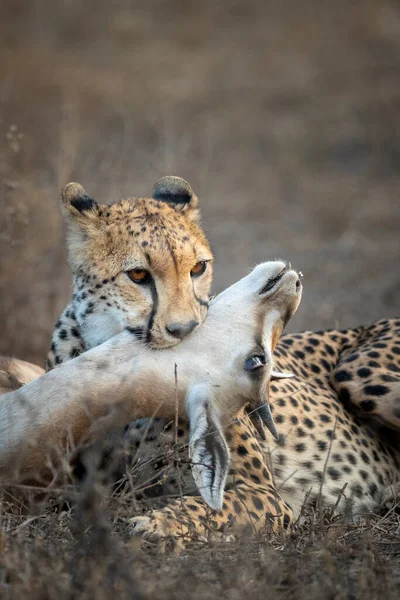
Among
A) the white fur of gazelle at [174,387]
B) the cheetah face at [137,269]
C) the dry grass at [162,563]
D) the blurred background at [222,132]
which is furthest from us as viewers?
the blurred background at [222,132]

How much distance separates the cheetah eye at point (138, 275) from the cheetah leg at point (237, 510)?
0.60m

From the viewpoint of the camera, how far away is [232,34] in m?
14.4

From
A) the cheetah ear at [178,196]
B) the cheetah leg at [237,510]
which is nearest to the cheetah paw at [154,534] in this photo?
the cheetah leg at [237,510]

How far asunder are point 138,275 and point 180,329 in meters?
0.38

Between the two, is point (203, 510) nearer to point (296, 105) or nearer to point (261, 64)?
point (296, 105)

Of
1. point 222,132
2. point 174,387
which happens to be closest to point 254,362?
point 174,387

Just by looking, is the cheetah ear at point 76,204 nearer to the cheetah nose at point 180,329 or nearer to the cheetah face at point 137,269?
the cheetah face at point 137,269

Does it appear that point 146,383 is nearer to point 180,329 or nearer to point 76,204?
point 180,329

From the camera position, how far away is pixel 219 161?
416 inches

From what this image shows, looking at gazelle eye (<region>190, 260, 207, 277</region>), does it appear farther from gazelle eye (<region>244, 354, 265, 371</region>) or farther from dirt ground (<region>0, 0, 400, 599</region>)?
dirt ground (<region>0, 0, 400, 599</region>)

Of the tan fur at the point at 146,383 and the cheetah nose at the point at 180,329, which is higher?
the cheetah nose at the point at 180,329

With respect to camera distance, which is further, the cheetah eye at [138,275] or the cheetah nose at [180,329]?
the cheetah eye at [138,275]

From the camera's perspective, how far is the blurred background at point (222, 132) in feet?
20.2

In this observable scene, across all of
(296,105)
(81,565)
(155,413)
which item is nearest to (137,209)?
(155,413)
